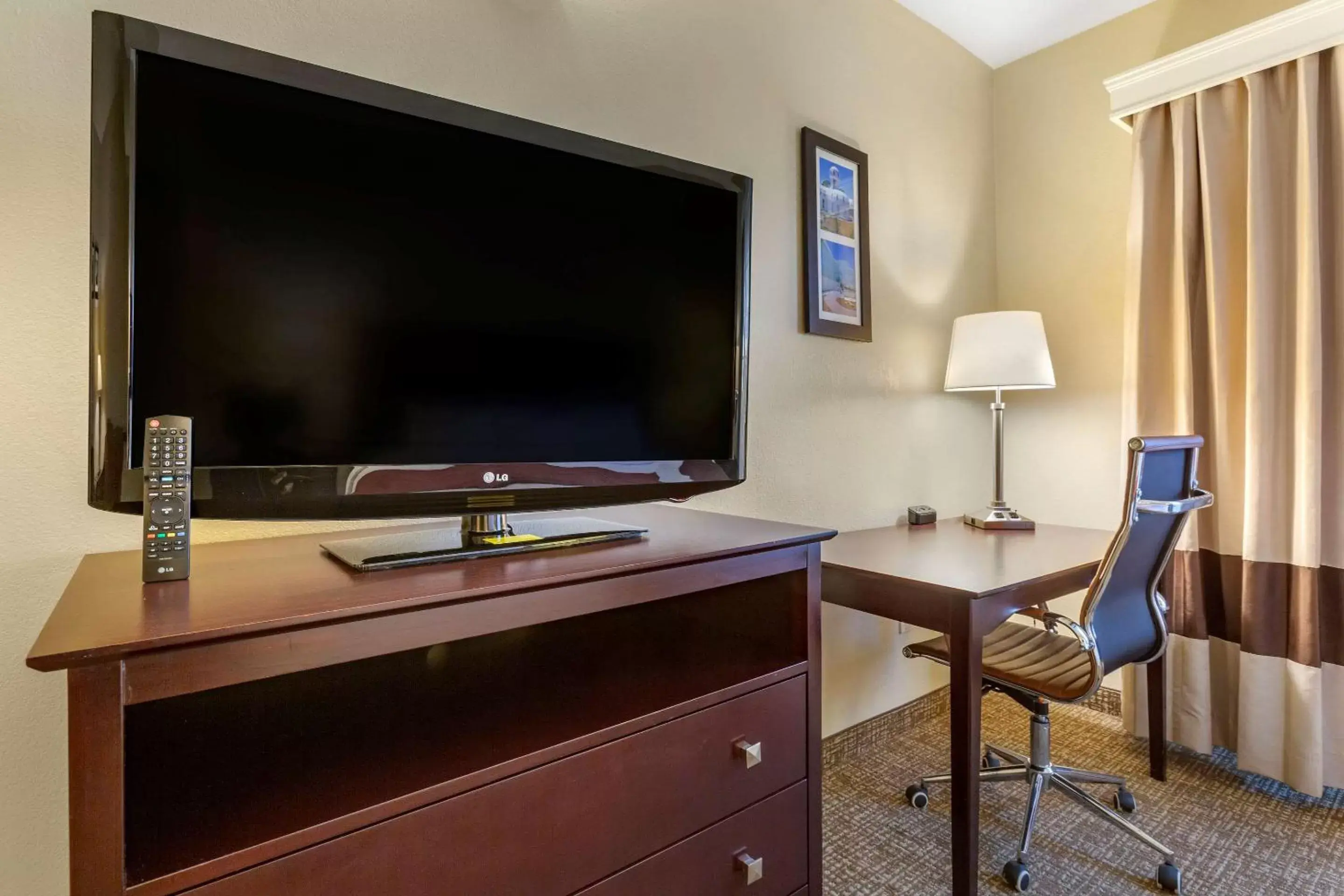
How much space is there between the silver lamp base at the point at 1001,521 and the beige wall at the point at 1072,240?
1.27 feet

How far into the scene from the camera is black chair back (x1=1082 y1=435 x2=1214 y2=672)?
1.54 m

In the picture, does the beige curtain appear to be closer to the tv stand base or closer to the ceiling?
the ceiling

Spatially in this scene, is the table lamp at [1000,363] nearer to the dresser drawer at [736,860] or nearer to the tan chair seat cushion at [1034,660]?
the tan chair seat cushion at [1034,660]

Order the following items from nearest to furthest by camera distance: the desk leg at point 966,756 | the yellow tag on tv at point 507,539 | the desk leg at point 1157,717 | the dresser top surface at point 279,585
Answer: the dresser top surface at point 279,585 < the yellow tag on tv at point 507,539 < the desk leg at point 966,756 < the desk leg at point 1157,717

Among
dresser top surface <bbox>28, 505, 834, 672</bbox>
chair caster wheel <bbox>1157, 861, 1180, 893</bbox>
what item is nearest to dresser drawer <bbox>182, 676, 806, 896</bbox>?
dresser top surface <bbox>28, 505, 834, 672</bbox>

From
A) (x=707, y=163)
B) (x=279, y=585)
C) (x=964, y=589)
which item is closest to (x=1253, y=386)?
(x=964, y=589)

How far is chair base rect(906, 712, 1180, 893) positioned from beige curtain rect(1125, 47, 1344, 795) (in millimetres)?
498

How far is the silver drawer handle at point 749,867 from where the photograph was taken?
1123 mm

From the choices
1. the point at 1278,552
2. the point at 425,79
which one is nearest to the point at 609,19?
the point at 425,79

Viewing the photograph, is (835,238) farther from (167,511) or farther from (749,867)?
(167,511)

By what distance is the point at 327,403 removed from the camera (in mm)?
936

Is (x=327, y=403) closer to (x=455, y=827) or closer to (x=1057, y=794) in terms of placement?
Result: (x=455, y=827)

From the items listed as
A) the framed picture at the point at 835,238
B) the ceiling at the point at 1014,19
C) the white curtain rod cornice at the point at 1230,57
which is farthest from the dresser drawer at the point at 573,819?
the ceiling at the point at 1014,19

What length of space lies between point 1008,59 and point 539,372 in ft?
9.01
